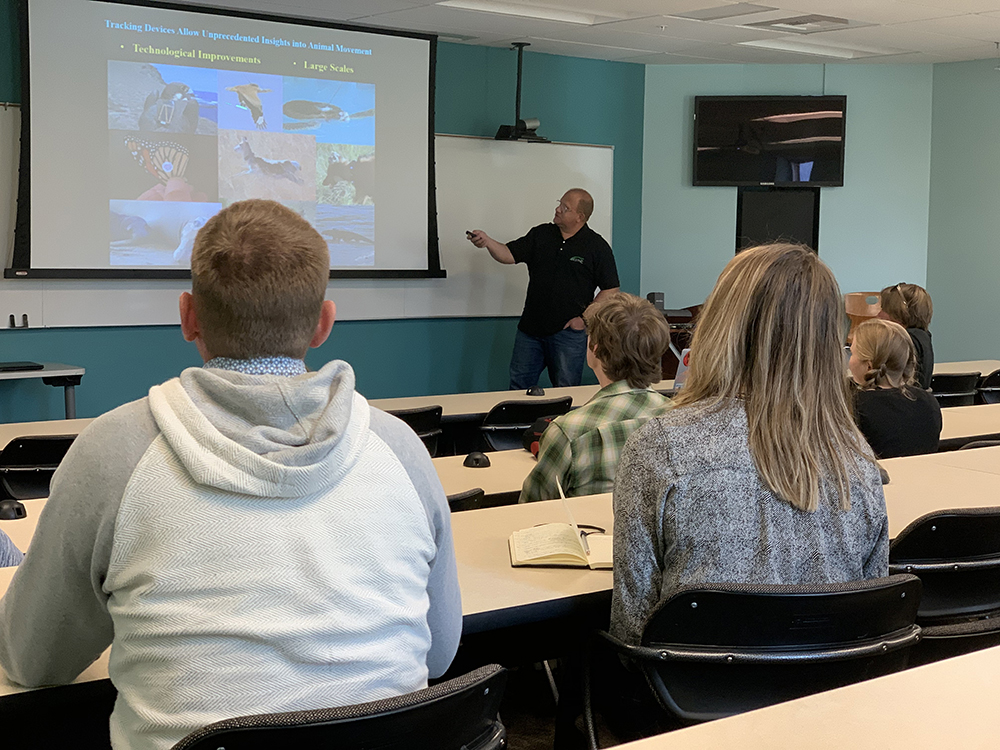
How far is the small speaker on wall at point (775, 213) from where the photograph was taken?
27.7 feet

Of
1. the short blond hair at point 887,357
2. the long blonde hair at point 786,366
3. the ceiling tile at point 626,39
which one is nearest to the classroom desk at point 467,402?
the short blond hair at point 887,357

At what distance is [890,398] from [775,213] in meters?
5.51

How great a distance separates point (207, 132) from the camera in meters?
6.09

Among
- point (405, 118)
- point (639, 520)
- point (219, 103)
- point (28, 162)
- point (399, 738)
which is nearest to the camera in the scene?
point (399, 738)

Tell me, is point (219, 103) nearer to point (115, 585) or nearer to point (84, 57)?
point (84, 57)

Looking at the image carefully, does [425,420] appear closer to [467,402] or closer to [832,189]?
[467,402]

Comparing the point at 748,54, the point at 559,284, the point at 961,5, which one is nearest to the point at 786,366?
the point at 559,284

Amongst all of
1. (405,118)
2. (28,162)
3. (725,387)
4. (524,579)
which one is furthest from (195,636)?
(405,118)

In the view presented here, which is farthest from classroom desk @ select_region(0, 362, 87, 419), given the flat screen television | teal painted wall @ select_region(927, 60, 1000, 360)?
teal painted wall @ select_region(927, 60, 1000, 360)

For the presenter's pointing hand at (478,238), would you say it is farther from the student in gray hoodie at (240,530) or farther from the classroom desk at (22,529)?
the student in gray hoodie at (240,530)

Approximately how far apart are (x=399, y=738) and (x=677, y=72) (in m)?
7.68

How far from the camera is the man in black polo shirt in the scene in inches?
273

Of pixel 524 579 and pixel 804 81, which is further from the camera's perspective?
pixel 804 81

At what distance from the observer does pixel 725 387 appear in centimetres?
178
